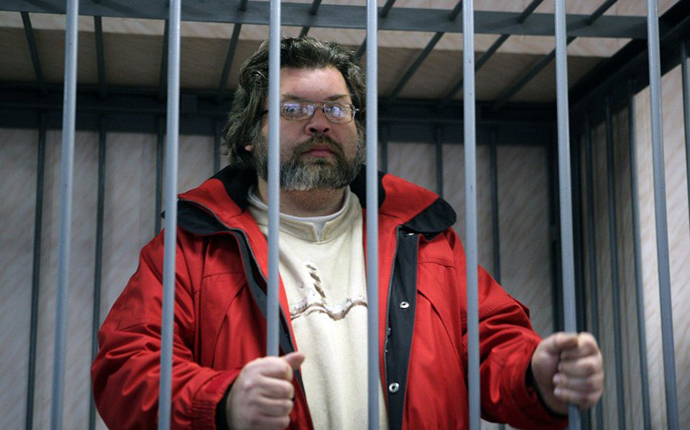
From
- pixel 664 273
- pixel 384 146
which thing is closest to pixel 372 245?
pixel 664 273

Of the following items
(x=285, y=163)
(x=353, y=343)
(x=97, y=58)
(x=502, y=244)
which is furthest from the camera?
(x=502, y=244)

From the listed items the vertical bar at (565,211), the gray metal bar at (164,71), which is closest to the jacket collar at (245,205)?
the gray metal bar at (164,71)

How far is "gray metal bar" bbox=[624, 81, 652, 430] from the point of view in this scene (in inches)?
88.5

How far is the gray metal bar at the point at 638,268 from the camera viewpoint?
2248 millimetres

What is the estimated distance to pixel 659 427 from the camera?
7.90 ft

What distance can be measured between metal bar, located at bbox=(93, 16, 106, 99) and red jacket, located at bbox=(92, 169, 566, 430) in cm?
54

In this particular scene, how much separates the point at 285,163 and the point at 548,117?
1.25 m

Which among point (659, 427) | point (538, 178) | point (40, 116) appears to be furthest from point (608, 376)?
point (40, 116)

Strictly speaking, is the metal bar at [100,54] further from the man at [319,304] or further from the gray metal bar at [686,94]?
the gray metal bar at [686,94]

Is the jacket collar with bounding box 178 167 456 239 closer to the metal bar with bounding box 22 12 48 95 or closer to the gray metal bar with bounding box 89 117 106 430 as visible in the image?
the metal bar with bounding box 22 12 48 95

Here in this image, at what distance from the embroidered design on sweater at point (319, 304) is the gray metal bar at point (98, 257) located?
1.00m

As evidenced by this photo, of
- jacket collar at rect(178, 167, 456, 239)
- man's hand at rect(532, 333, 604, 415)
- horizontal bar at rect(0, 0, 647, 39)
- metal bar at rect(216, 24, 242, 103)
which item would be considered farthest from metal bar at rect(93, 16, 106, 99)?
man's hand at rect(532, 333, 604, 415)

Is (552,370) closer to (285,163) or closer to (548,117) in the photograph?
(285,163)

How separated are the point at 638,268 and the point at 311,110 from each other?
3.42 ft
